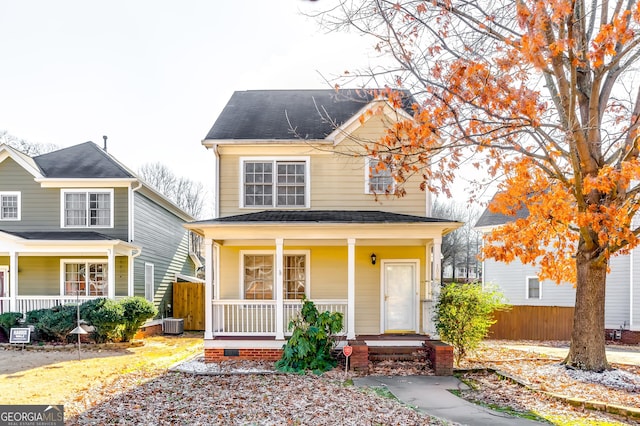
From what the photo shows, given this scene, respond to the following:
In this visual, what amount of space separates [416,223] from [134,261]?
11.0 meters

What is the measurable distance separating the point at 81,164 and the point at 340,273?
36.3ft

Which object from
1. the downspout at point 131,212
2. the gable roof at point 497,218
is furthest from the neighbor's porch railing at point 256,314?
the gable roof at point 497,218

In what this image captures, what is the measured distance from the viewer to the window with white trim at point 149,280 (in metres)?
17.6

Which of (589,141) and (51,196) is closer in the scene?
(589,141)

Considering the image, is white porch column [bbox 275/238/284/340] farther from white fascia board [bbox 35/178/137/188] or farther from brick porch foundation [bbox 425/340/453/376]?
white fascia board [bbox 35/178/137/188]

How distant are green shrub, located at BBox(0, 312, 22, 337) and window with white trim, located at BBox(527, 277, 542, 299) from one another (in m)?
19.1

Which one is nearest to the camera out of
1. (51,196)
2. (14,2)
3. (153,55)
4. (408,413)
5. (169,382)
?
(408,413)

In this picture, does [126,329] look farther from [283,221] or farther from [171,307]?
[283,221]

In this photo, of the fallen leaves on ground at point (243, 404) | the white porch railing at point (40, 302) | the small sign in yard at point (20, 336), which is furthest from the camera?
the white porch railing at point (40, 302)

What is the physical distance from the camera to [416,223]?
10.7 m

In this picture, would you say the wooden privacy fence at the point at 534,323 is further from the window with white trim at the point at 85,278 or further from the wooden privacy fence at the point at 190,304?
the window with white trim at the point at 85,278

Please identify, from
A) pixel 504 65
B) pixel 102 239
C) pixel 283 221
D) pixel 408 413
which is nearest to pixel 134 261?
pixel 102 239

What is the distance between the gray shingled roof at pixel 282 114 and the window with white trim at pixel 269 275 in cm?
347

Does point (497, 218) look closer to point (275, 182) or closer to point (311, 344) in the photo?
point (275, 182)
